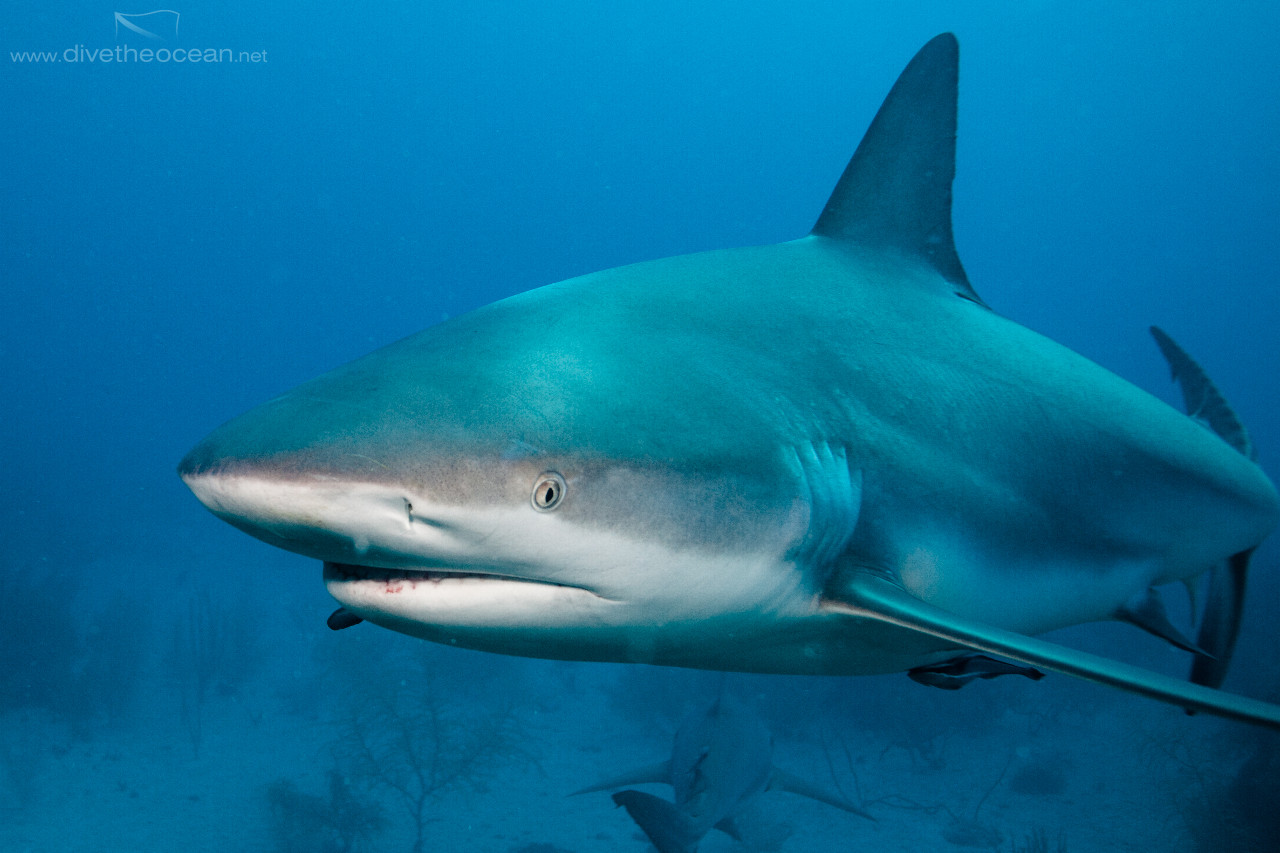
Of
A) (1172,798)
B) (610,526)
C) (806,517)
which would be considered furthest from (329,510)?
(1172,798)

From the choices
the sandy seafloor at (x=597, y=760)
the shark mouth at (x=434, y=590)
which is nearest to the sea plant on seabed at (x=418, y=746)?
the sandy seafloor at (x=597, y=760)

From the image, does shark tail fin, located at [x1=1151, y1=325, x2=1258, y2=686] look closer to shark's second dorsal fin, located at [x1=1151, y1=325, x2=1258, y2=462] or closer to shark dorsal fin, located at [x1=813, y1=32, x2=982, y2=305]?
shark's second dorsal fin, located at [x1=1151, y1=325, x2=1258, y2=462]

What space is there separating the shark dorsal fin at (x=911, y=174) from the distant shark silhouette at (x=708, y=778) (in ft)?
11.5

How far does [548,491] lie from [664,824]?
3973 mm

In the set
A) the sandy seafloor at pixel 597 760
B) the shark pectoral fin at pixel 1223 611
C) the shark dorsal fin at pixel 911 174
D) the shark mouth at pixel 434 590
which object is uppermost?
the shark dorsal fin at pixel 911 174

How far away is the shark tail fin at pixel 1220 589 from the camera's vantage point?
308 centimetres

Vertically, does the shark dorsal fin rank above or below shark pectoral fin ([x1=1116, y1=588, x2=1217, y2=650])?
above

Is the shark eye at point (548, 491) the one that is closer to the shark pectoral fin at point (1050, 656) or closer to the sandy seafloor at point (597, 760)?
the shark pectoral fin at point (1050, 656)

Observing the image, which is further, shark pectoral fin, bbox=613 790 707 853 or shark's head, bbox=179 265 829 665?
shark pectoral fin, bbox=613 790 707 853

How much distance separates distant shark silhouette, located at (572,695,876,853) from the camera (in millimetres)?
4242

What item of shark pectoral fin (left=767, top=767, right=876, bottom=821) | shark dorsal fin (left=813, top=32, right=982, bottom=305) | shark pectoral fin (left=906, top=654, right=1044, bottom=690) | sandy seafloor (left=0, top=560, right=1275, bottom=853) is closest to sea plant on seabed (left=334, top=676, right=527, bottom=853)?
sandy seafloor (left=0, top=560, right=1275, bottom=853)

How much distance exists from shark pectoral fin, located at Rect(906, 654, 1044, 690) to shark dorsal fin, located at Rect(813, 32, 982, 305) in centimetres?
149

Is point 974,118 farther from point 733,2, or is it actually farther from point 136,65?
point 136,65

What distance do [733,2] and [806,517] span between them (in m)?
93.6
